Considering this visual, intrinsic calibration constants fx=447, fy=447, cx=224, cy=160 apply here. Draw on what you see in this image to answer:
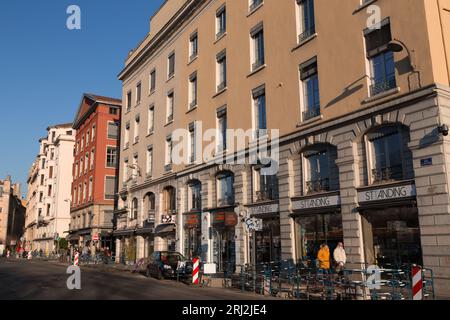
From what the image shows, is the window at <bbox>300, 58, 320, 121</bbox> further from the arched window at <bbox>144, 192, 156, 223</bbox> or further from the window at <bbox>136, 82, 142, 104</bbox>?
the window at <bbox>136, 82, 142, 104</bbox>

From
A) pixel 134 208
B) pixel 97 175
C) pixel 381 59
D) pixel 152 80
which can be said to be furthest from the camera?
pixel 97 175

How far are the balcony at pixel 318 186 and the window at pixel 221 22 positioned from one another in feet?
41.5

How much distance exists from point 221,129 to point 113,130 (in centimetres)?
2933

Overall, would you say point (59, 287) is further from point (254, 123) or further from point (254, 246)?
point (254, 123)

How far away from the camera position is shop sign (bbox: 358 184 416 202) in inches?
619

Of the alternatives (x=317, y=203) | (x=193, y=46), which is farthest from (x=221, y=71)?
(x=317, y=203)

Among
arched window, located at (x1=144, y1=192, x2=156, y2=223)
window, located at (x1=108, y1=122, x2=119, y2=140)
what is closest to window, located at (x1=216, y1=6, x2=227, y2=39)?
arched window, located at (x1=144, y1=192, x2=156, y2=223)

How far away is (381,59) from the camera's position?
17547mm

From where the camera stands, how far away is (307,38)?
21.0m

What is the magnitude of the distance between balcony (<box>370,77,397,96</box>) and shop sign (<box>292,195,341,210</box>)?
177 inches

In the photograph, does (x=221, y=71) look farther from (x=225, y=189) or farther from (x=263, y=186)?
(x=263, y=186)

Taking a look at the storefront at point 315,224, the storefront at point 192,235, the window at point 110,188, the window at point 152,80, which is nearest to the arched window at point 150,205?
the storefront at point 192,235

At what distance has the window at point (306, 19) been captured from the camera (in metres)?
21.2
